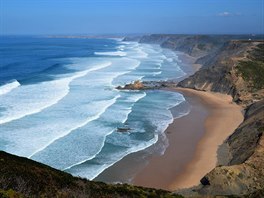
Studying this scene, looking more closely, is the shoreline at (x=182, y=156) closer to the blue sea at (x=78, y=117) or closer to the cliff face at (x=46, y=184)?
the blue sea at (x=78, y=117)

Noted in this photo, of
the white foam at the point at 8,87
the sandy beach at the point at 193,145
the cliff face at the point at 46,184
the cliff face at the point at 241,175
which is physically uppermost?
the cliff face at the point at 46,184

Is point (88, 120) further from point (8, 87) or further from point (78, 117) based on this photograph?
point (8, 87)

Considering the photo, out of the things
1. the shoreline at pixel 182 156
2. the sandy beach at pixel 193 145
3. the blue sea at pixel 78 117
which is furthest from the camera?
the blue sea at pixel 78 117

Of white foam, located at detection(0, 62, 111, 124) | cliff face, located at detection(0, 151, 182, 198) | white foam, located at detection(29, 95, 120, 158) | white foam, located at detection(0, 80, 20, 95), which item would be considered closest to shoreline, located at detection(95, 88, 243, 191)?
white foam, located at detection(29, 95, 120, 158)

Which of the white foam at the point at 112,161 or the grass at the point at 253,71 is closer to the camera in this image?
the white foam at the point at 112,161

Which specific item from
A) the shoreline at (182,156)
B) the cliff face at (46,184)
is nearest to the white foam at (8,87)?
the shoreline at (182,156)

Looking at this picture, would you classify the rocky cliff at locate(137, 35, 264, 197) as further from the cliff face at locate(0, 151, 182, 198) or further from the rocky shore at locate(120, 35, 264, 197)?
the cliff face at locate(0, 151, 182, 198)

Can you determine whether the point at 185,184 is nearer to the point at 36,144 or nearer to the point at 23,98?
the point at 36,144
